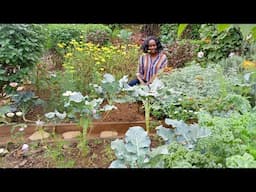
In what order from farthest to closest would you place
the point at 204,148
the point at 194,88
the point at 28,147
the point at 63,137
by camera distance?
the point at 194,88, the point at 63,137, the point at 28,147, the point at 204,148

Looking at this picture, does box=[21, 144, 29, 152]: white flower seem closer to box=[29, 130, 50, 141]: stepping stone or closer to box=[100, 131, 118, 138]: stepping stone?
box=[29, 130, 50, 141]: stepping stone

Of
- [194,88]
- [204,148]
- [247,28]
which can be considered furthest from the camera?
[194,88]

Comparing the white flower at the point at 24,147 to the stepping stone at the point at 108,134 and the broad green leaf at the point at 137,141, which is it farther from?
the broad green leaf at the point at 137,141

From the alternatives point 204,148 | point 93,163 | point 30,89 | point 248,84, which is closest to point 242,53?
point 248,84

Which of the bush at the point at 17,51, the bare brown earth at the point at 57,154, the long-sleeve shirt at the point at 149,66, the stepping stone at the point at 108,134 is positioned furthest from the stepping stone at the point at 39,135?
the long-sleeve shirt at the point at 149,66

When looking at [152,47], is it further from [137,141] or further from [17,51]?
[137,141]

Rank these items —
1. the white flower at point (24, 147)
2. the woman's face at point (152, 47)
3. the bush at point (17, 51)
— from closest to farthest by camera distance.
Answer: the white flower at point (24, 147)
the bush at point (17, 51)
the woman's face at point (152, 47)

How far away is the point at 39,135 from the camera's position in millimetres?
3012

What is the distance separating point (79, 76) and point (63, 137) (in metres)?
0.97

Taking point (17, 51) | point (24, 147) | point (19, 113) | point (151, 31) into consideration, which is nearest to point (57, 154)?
point (24, 147)

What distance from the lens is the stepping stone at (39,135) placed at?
2.96m

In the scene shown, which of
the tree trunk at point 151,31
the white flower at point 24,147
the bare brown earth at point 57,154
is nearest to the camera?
the bare brown earth at point 57,154
